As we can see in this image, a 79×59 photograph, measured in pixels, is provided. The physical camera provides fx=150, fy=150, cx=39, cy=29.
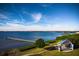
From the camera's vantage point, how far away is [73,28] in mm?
1431

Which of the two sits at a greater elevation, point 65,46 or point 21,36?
point 21,36

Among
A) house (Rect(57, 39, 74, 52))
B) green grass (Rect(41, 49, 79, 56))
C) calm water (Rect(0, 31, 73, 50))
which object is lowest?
green grass (Rect(41, 49, 79, 56))

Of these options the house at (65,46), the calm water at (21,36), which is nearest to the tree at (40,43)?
the calm water at (21,36)

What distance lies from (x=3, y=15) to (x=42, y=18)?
0.38 metres

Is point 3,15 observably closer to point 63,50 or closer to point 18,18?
point 18,18

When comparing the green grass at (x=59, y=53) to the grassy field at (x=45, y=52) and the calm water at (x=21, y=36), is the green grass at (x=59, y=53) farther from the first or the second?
the calm water at (x=21, y=36)

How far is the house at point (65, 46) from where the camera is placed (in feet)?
4.67

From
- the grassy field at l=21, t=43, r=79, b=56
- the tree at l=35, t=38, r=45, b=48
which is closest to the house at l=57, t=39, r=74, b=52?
the grassy field at l=21, t=43, r=79, b=56

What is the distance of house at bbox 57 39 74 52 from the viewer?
4.67 ft

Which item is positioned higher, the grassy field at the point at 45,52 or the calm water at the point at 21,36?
the calm water at the point at 21,36

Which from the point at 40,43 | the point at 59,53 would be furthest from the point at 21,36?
the point at 59,53

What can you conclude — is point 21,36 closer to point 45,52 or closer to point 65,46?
point 45,52

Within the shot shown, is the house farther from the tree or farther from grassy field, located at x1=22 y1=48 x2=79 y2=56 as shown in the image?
the tree

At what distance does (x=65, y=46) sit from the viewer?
143 centimetres
